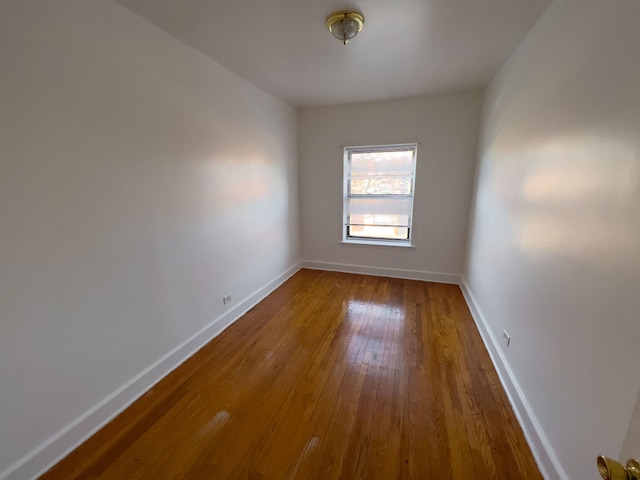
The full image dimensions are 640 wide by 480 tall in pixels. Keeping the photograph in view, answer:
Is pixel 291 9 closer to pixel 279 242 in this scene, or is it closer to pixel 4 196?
pixel 4 196

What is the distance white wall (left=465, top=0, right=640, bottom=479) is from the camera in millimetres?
900

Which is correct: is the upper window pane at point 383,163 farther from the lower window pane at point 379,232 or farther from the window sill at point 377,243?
the window sill at point 377,243

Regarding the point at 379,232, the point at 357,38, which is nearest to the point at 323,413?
the point at 357,38

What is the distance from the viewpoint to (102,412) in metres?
1.56

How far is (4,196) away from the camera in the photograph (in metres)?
1.14

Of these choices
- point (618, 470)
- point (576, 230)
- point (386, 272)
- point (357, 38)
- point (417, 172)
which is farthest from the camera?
point (386, 272)

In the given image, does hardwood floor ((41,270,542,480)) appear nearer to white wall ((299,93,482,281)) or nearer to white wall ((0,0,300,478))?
white wall ((0,0,300,478))

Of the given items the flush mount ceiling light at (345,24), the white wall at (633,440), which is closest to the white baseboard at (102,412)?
the white wall at (633,440)

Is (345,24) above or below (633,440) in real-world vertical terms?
above

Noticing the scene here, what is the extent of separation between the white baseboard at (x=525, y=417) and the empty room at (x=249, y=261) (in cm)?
1

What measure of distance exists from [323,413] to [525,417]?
3.84 feet

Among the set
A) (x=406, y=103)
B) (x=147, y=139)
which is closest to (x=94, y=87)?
(x=147, y=139)

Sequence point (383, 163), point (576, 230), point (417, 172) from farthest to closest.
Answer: point (383, 163) < point (417, 172) < point (576, 230)

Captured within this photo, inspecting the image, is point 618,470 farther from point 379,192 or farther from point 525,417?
point 379,192
